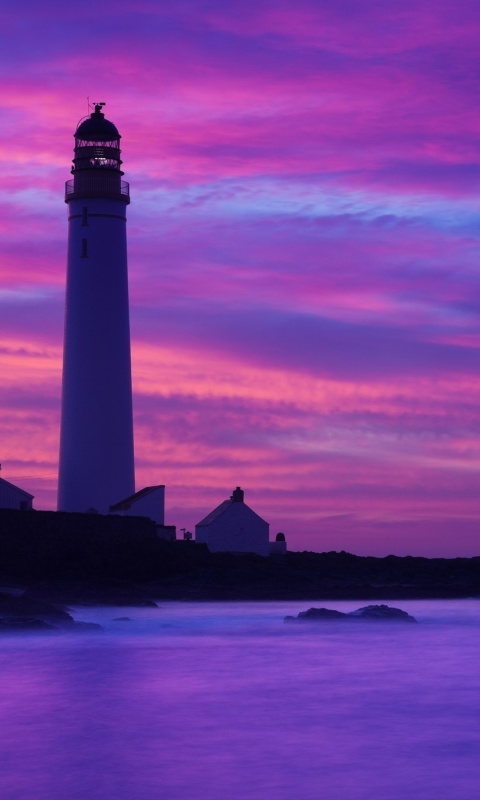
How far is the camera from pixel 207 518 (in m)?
33.6

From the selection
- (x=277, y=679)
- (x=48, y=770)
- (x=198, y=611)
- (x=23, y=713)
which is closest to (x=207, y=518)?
(x=198, y=611)

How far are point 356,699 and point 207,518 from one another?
63.2ft

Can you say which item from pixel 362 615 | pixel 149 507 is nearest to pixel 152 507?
pixel 149 507

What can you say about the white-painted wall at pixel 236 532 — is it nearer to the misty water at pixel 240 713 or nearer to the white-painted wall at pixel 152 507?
the white-painted wall at pixel 152 507

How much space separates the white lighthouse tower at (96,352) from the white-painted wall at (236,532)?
140 inches

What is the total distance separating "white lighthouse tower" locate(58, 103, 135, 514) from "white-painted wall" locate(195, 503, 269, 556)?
3557 mm

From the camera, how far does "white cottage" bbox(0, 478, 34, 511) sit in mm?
30750

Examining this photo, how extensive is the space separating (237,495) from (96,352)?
606 centimetres

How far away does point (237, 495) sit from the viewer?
109ft

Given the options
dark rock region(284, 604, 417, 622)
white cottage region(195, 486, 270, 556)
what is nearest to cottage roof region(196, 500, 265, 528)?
white cottage region(195, 486, 270, 556)

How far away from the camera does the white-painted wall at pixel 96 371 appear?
29.5 m

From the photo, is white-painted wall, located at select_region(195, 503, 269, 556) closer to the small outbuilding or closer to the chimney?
the chimney

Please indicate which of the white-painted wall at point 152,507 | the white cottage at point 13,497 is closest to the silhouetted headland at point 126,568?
the white-painted wall at point 152,507

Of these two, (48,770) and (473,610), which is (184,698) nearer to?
(48,770)
